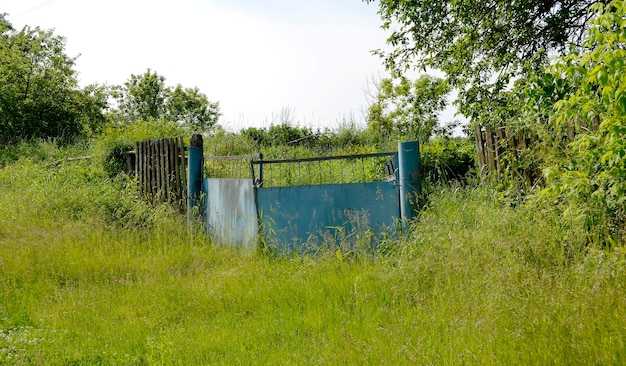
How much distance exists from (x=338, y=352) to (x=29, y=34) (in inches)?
1110

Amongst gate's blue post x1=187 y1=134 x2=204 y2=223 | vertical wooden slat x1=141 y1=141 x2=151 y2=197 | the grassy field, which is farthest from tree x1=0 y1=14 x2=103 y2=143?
the grassy field

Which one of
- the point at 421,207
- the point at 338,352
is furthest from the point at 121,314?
the point at 421,207

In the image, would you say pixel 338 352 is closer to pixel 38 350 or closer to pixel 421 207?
pixel 38 350

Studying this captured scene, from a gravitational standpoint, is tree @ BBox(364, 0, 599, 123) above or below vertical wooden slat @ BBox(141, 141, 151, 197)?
above

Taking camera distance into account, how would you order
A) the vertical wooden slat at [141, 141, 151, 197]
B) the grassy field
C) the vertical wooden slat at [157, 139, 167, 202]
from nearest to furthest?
the grassy field, the vertical wooden slat at [157, 139, 167, 202], the vertical wooden slat at [141, 141, 151, 197]

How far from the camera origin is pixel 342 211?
7.01 meters

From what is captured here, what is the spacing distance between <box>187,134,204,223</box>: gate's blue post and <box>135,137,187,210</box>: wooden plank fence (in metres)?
0.35

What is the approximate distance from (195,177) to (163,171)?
1.12m

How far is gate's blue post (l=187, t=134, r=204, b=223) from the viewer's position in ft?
28.7

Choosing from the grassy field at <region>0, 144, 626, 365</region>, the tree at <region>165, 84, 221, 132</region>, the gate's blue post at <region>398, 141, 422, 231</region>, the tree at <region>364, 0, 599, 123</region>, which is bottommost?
the grassy field at <region>0, 144, 626, 365</region>

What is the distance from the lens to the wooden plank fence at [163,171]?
924cm

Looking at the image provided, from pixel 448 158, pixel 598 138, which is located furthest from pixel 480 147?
pixel 598 138

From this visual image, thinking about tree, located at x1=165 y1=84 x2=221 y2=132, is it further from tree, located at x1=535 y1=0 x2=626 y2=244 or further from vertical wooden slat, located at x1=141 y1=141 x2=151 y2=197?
tree, located at x1=535 y1=0 x2=626 y2=244

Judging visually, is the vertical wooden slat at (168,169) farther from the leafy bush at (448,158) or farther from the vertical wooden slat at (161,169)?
the leafy bush at (448,158)
